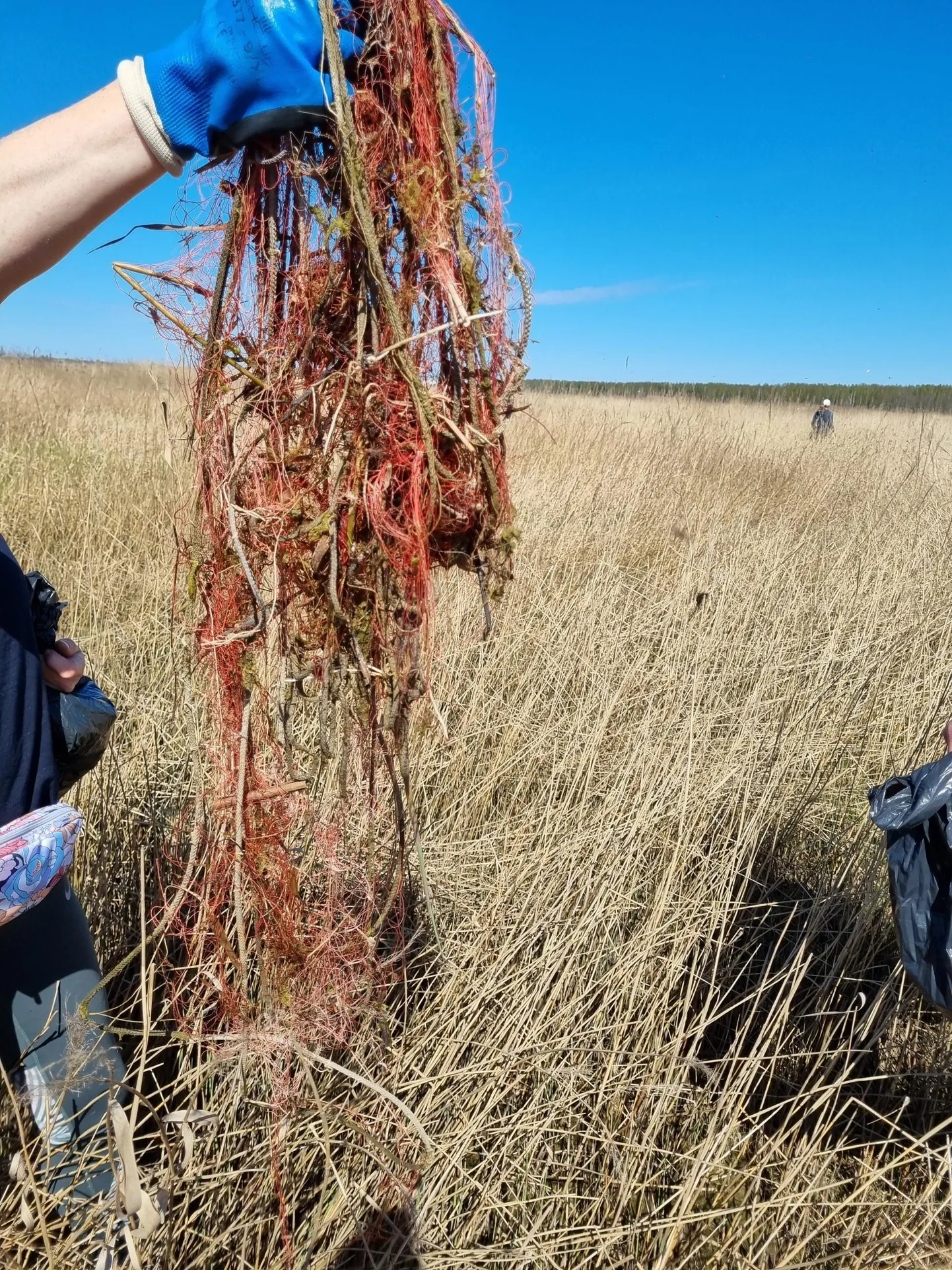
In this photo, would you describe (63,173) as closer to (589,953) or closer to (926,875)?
(926,875)

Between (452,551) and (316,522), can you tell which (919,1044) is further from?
(316,522)

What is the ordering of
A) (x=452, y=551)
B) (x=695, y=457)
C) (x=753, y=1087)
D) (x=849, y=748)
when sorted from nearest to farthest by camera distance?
1. (x=452, y=551)
2. (x=753, y=1087)
3. (x=849, y=748)
4. (x=695, y=457)

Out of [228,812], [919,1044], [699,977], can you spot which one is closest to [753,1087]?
[699,977]

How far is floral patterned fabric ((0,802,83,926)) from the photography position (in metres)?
0.82

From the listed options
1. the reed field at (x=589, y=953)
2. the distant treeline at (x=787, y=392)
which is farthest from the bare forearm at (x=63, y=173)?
the distant treeline at (x=787, y=392)

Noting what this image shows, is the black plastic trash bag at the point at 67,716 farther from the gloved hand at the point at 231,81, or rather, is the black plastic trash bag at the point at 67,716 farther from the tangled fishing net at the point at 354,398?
the gloved hand at the point at 231,81

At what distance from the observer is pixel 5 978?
95 centimetres

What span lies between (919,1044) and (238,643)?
6.02ft

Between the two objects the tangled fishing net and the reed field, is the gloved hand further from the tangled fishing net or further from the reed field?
the reed field

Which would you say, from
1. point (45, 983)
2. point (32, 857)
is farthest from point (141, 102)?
point (45, 983)

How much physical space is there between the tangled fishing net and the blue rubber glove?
1.4 inches

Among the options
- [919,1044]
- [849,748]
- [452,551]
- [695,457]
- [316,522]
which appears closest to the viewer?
[316,522]

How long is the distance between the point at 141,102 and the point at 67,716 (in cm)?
74

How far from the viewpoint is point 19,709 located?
0.92 meters
